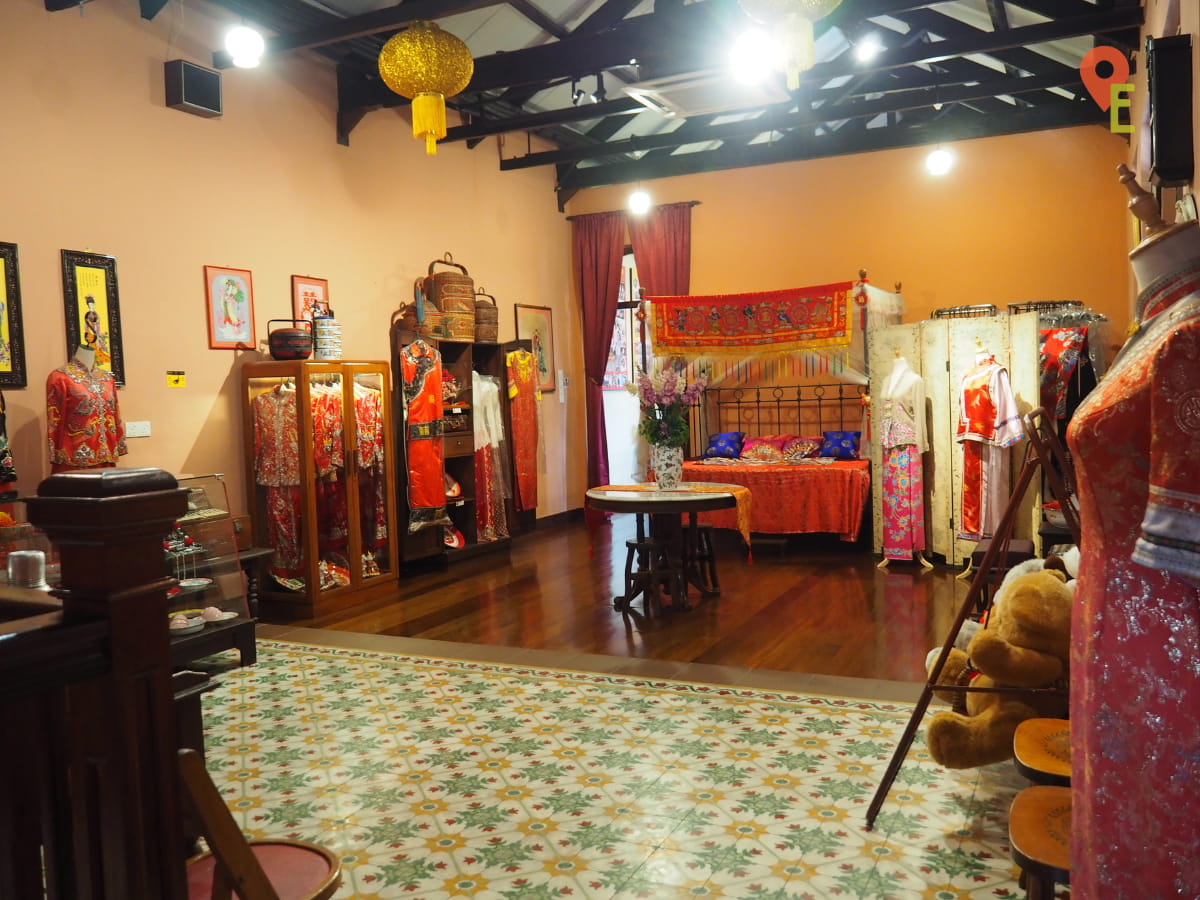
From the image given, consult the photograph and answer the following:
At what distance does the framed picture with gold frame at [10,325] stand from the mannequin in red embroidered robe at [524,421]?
4056 mm

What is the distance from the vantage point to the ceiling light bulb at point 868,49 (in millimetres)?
6520

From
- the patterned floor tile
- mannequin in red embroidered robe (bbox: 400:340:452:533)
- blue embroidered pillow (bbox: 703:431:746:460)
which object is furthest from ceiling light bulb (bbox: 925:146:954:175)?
the patterned floor tile

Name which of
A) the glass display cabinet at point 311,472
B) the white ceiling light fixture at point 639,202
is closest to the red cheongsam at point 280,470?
the glass display cabinet at point 311,472

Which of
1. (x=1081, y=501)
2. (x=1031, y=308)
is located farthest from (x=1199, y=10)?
(x=1031, y=308)

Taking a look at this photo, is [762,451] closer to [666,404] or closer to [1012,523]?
[666,404]

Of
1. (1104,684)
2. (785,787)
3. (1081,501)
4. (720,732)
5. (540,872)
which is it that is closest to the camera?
(1104,684)

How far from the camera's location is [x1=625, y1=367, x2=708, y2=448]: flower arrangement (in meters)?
5.71

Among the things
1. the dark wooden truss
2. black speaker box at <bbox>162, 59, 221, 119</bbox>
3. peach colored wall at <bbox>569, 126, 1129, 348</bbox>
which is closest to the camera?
black speaker box at <bbox>162, 59, 221, 119</bbox>

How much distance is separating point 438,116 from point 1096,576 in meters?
3.70

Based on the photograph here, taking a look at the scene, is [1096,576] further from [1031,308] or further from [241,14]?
[1031,308]

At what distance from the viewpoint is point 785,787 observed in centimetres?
312

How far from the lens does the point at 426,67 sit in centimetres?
429

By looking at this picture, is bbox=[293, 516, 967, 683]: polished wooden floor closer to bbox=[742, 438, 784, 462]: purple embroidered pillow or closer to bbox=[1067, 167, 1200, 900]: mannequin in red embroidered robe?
bbox=[742, 438, 784, 462]: purple embroidered pillow

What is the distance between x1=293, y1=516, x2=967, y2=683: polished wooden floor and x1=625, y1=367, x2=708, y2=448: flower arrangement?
3.40ft
